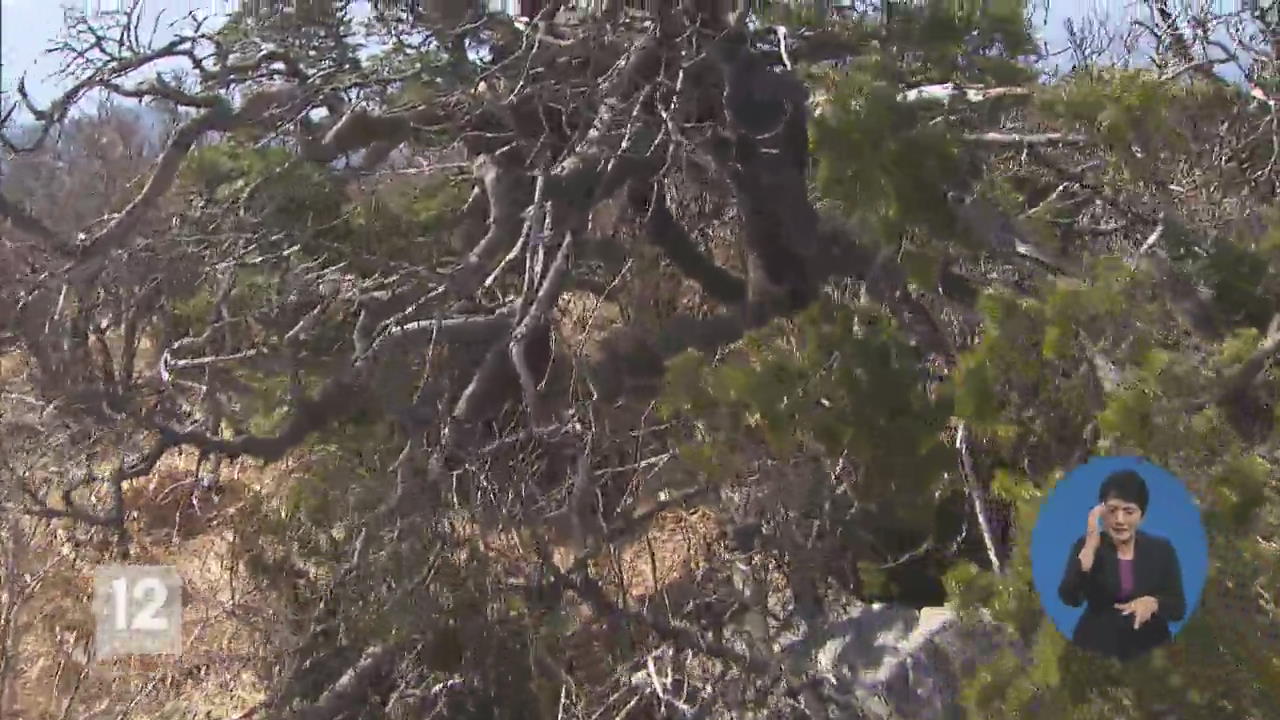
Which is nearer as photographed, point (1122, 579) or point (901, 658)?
point (1122, 579)

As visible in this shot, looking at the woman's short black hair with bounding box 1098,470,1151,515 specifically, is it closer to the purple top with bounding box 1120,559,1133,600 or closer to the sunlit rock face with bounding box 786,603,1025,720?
the purple top with bounding box 1120,559,1133,600

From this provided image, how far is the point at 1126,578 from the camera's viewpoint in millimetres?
2141

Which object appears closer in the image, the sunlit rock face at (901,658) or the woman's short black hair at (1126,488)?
the woman's short black hair at (1126,488)

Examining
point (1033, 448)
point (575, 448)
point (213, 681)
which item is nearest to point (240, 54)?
point (575, 448)

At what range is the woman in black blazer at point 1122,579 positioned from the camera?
Answer: 84.1 inches

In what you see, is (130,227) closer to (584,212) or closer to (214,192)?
(214,192)

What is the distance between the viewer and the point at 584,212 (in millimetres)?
A: 3137

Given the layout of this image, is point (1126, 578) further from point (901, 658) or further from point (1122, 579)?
point (901, 658)
